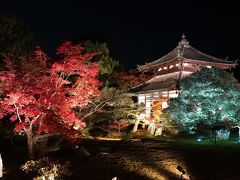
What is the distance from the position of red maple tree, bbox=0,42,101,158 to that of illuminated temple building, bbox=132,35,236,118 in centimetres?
1249

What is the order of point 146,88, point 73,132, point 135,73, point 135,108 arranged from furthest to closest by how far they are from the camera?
1. point 135,73
2. point 146,88
3. point 135,108
4. point 73,132

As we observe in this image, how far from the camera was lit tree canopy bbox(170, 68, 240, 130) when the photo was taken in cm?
2412

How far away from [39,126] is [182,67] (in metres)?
17.7

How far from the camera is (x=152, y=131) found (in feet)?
99.9

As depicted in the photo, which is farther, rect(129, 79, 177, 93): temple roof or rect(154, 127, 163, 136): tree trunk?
rect(129, 79, 177, 93): temple roof

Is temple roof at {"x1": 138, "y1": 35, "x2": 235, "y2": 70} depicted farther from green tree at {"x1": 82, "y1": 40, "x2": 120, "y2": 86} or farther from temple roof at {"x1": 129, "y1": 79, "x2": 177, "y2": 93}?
green tree at {"x1": 82, "y1": 40, "x2": 120, "y2": 86}

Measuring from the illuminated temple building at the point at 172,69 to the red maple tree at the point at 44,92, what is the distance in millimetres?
12490

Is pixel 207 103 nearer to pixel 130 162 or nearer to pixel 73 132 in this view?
pixel 130 162

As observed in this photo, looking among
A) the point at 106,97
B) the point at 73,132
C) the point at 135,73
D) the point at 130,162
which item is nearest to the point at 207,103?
the point at 106,97

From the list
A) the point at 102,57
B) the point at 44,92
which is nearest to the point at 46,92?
the point at 44,92

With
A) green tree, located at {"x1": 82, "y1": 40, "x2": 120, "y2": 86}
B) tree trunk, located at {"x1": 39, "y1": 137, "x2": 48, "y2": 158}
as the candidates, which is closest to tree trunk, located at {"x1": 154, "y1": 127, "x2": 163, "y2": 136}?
green tree, located at {"x1": 82, "y1": 40, "x2": 120, "y2": 86}

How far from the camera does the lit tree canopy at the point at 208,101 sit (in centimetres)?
2412

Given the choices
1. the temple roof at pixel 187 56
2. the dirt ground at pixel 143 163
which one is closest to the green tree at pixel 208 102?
the dirt ground at pixel 143 163

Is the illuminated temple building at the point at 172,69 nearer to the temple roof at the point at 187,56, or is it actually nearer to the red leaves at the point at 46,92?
the temple roof at the point at 187,56
